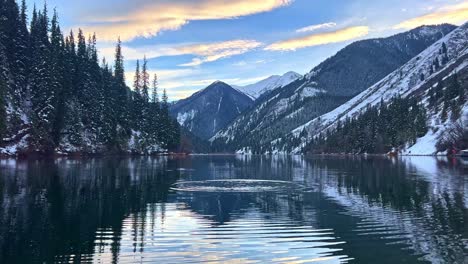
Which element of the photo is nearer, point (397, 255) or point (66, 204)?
point (397, 255)

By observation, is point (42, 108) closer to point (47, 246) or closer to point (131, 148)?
point (131, 148)

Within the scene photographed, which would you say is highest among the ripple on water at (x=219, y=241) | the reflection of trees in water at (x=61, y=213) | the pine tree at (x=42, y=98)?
the pine tree at (x=42, y=98)

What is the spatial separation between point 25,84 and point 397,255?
15436 centimetres

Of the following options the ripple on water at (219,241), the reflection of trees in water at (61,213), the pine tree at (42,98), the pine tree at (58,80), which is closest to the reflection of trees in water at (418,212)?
the ripple on water at (219,241)

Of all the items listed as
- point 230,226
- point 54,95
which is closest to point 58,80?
point 54,95

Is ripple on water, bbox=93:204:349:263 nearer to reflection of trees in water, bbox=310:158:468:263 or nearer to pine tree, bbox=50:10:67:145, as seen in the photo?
reflection of trees in water, bbox=310:158:468:263

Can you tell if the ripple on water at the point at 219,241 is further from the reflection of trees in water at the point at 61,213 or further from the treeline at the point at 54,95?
the treeline at the point at 54,95

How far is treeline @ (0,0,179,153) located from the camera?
136m

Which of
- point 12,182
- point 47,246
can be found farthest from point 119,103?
point 47,246

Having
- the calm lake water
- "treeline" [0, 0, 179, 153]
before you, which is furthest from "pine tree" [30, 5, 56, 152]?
the calm lake water

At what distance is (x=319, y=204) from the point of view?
39.4m

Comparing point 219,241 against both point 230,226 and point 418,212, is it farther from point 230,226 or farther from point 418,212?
point 418,212

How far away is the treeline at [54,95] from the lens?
5364 inches

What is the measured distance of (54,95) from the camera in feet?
486
